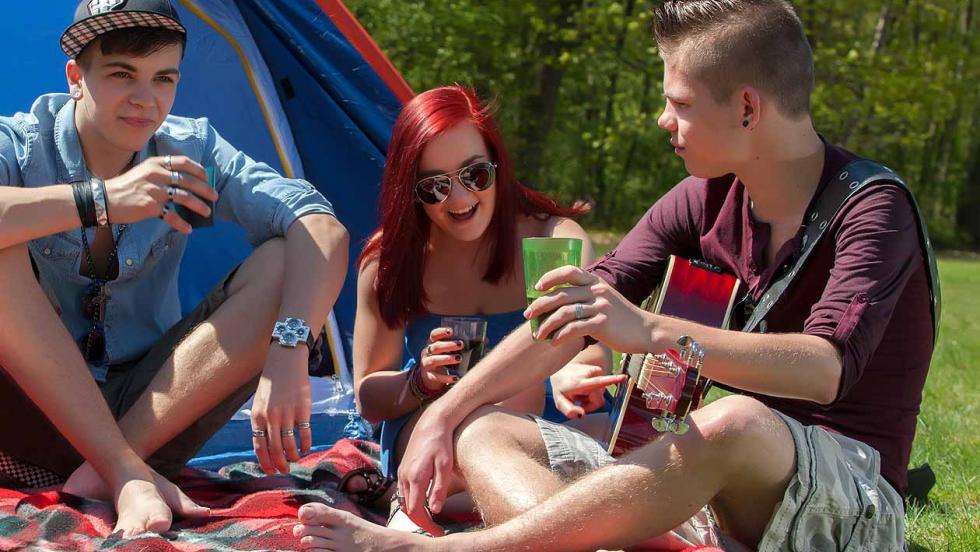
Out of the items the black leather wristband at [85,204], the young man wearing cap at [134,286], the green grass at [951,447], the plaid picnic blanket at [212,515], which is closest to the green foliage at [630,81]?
the green grass at [951,447]

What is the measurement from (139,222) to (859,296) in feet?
5.87

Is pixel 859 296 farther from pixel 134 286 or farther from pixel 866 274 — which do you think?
pixel 134 286

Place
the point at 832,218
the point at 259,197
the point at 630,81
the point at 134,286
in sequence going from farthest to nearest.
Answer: the point at 630,81 < the point at 134,286 < the point at 259,197 < the point at 832,218

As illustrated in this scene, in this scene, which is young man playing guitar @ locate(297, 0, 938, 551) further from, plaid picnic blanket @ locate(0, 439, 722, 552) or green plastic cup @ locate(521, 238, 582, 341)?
plaid picnic blanket @ locate(0, 439, 722, 552)

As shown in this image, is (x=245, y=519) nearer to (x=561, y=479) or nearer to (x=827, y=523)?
(x=561, y=479)

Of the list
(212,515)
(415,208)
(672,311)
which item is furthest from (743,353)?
(212,515)

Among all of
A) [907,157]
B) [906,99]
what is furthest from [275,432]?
[907,157]

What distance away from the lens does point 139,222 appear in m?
Result: 2.92

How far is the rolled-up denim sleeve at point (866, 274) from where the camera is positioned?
2031mm

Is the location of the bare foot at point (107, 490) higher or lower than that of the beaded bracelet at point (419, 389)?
lower

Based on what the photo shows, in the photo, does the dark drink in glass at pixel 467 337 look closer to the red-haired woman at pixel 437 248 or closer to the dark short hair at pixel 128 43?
the red-haired woman at pixel 437 248

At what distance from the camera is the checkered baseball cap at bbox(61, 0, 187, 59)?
265 cm

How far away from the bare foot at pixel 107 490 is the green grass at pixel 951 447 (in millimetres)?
1634

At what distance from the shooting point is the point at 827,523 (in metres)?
2.05
